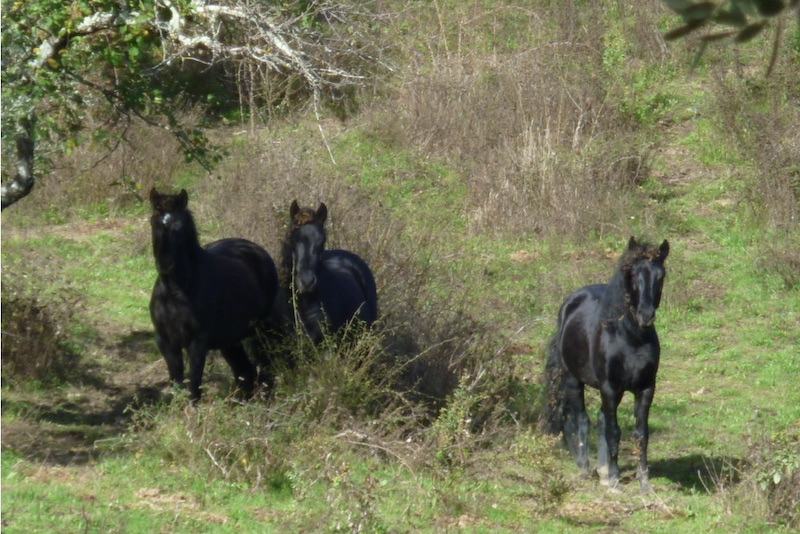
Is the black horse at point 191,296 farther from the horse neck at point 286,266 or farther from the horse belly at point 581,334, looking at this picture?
the horse belly at point 581,334

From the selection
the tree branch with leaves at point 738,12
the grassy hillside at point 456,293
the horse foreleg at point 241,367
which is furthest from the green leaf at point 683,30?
the horse foreleg at point 241,367

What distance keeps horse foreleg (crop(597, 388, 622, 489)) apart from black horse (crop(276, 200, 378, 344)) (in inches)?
78.9

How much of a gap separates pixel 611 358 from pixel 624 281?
0.59m

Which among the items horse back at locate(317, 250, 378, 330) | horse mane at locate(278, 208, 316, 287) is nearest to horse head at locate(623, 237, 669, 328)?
horse back at locate(317, 250, 378, 330)

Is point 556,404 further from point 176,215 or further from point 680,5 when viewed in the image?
point 680,5

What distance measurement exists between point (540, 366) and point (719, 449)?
94.3 inches

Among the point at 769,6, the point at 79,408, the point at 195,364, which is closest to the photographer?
the point at 769,6

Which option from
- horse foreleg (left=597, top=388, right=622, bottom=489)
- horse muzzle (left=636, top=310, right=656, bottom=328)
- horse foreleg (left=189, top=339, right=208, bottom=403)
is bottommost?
horse foreleg (left=597, top=388, right=622, bottom=489)

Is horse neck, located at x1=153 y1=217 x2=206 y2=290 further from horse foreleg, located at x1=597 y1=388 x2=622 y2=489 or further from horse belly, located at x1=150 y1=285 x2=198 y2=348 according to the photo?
horse foreleg, located at x1=597 y1=388 x2=622 y2=489

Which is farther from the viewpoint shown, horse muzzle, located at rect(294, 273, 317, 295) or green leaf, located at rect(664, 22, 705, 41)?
horse muzzle, located at rect(294, 273, 317, 295)

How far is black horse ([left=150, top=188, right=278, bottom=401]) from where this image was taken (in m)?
8.16

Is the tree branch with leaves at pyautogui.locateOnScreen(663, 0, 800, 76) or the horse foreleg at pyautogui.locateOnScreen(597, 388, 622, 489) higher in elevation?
the tree branch with leaves at pyautogui.locateOnScreen(663, 0, 800, 76)

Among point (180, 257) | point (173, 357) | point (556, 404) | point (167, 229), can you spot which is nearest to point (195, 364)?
point (173, 357)

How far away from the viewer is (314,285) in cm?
834
